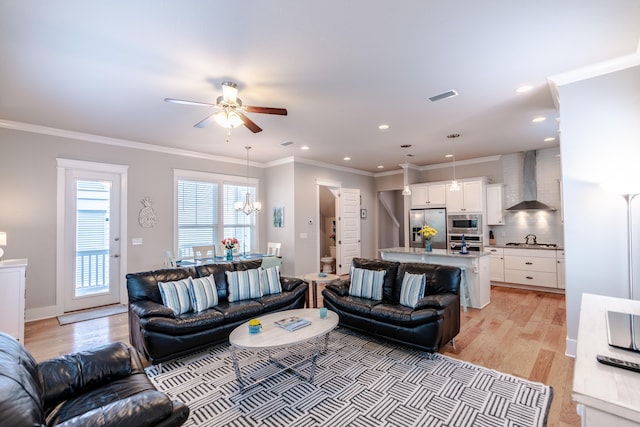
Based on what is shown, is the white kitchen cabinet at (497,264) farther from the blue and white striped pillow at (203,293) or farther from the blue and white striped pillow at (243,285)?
the blue and white striped pillow at (203,293)

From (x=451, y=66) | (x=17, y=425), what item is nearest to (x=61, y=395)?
(x=17, y=425)

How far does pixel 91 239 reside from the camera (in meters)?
5.03

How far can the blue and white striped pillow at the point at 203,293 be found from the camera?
11.3 ft

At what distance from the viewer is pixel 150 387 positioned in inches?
74.2

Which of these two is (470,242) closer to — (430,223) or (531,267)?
(430,223)

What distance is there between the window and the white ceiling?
1804 millimetres

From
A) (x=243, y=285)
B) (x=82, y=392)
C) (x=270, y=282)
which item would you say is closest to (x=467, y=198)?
(x=270, y=282)

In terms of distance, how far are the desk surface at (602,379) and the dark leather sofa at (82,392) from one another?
1.71m

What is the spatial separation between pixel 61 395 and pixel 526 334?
454 cm

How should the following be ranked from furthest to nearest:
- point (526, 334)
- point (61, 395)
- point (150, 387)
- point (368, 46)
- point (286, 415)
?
point (526, 334) < point (368, 46) < point (286, 415) < point (150, 387) < point (61, 395)

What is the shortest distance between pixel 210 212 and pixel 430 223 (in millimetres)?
5133

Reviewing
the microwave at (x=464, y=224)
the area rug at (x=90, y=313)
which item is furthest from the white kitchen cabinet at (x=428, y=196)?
the area rug at (x=90, y=313)

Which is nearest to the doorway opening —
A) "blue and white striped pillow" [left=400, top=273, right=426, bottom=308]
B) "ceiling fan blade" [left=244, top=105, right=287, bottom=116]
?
"blue and white striped pillow" [left=400, top=273, right=426, bottom=308]

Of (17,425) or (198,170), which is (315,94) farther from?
(198,170)
